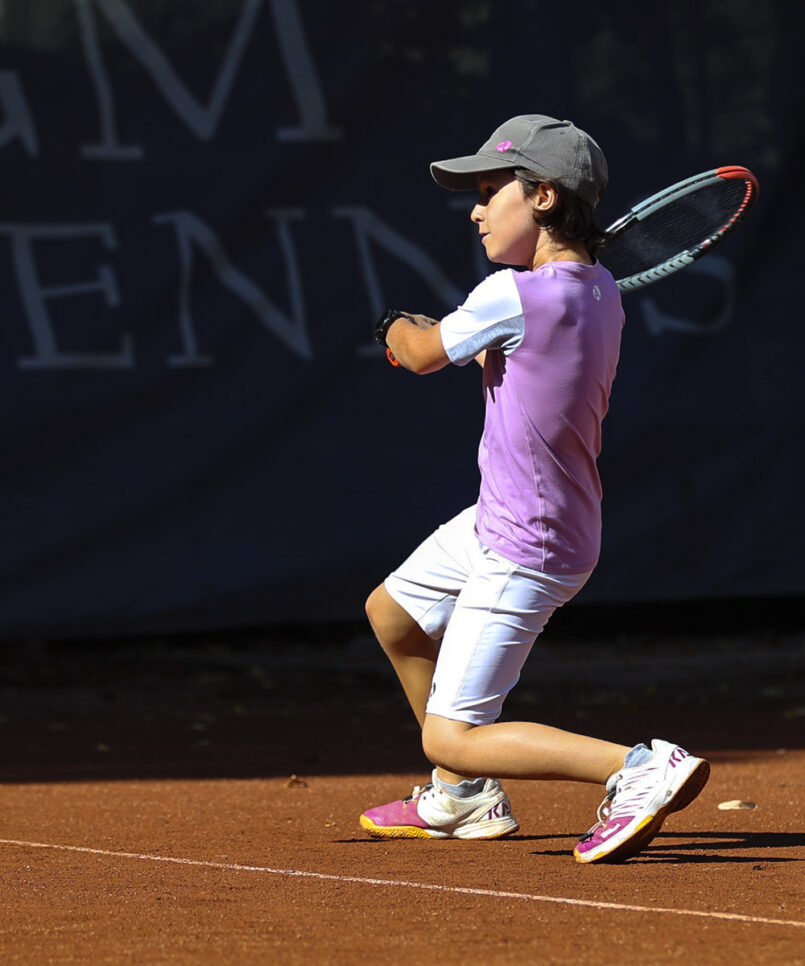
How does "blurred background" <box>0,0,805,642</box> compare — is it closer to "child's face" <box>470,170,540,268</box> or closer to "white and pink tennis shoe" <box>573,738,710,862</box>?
"child's face" <box>470,170,540,268</box>

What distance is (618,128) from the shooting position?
8.17 meters

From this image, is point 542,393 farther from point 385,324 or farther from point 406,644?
point 406,644

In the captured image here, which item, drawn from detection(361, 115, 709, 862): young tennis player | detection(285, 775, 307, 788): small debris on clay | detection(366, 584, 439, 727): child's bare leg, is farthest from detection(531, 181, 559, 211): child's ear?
detection(285, 775, 307, 788): small debris on clay

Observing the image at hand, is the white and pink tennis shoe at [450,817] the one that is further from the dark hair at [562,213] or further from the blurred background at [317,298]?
the blurred background at [317,298]

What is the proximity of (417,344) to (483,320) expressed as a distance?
0.17 metres

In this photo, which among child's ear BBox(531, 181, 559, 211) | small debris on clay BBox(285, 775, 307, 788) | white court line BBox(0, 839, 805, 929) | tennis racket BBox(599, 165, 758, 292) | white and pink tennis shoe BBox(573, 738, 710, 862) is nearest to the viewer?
white court line BBox(0, 839, 805, 929)

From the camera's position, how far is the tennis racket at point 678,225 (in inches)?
173

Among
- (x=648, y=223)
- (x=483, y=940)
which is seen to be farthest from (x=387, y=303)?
(x=483, y=940)

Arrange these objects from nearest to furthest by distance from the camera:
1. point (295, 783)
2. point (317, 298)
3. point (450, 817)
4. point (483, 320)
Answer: point (483, 320) < point (450, 817) < point (295, 783) < point (317, 298)

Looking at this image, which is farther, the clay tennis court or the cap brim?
the cap brim

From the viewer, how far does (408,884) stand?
143 inches

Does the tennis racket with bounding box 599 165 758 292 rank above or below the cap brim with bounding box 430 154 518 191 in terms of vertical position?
below

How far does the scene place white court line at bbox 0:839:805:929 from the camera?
10.7 ft

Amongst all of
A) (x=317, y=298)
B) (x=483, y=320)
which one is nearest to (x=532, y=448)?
(x=483, y=320)
